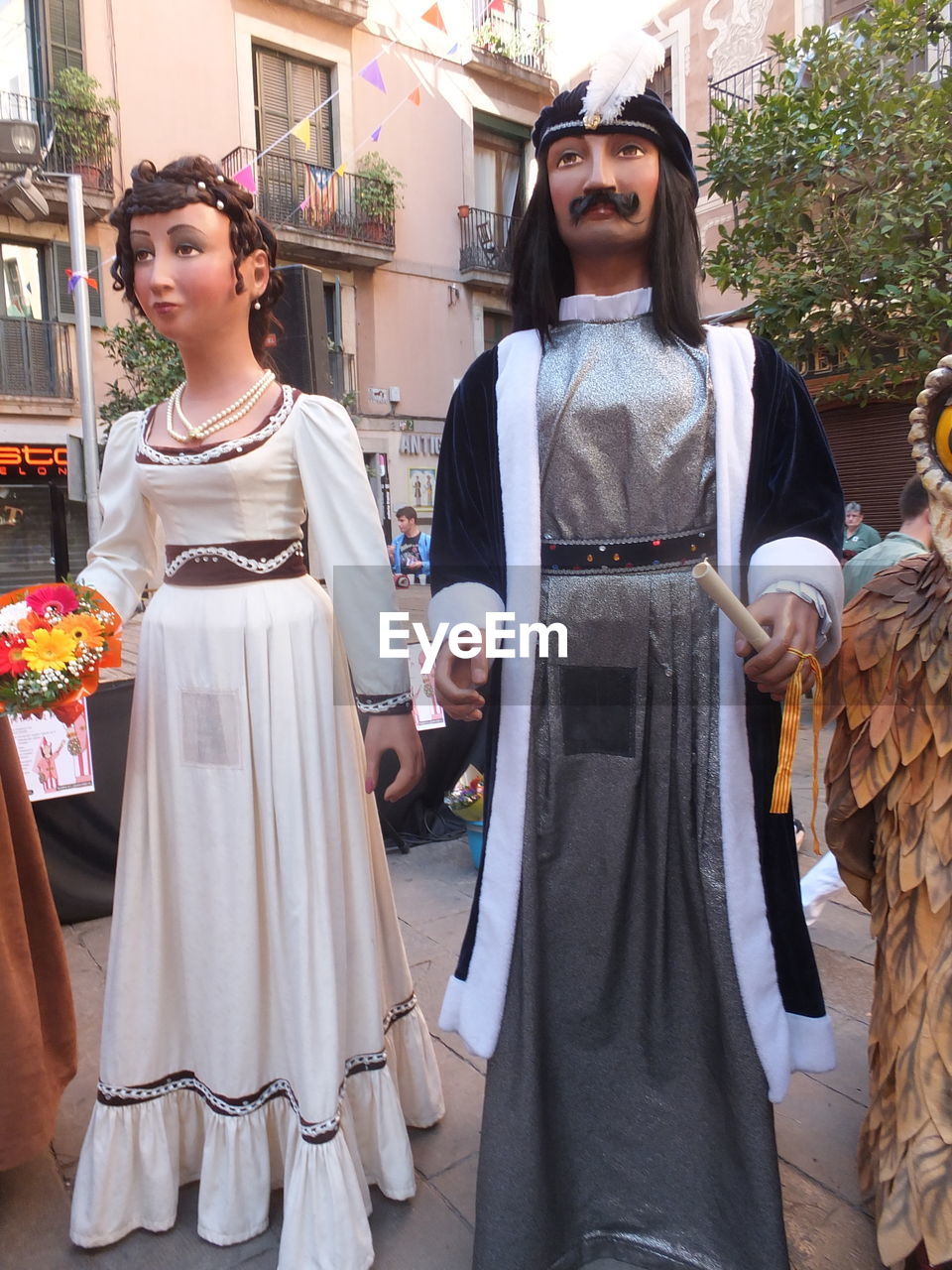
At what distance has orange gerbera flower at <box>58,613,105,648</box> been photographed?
4.96 feet

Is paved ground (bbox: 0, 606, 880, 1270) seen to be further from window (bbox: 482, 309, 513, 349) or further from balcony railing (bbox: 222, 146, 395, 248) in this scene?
window (bbox: 482, 309, 513, 349)

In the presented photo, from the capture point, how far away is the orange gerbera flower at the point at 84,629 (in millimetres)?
1513

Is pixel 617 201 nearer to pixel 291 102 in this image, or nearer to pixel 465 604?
pixel 465 604

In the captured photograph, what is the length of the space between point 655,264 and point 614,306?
0.29 ft

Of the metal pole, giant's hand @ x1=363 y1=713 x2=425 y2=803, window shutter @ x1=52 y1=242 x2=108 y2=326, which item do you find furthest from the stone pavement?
window shutter @ x1=52 y1=242 x2=108 y2=326

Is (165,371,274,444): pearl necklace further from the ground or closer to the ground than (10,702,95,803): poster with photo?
further from the ground

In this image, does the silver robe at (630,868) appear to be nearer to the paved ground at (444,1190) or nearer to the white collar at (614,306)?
the white collar at (614,306)

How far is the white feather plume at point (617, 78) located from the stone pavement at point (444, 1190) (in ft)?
5.94

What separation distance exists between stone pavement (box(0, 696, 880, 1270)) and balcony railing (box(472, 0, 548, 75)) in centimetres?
1591

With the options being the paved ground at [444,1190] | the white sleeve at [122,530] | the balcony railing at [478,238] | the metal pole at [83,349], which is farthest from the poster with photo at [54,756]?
the balcony railing at [478,238]

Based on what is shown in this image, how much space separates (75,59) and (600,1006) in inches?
540

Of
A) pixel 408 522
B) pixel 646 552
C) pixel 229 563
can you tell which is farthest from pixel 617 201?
pixel 408 522

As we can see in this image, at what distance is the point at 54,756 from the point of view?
9.70 feet

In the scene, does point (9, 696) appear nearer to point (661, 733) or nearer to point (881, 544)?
point (661, 733)
